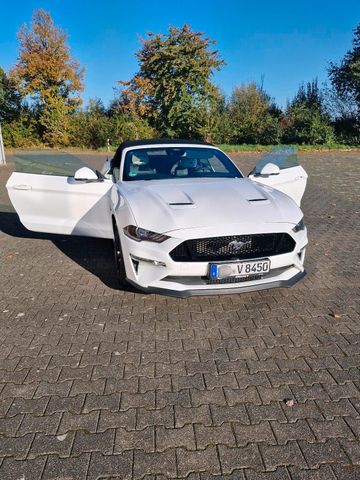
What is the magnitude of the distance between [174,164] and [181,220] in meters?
1.73

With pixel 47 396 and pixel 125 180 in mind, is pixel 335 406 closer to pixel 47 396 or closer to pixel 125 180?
pixel 47 396

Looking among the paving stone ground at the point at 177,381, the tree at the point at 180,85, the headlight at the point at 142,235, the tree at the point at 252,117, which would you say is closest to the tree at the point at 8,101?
the tree at the point at 180,85

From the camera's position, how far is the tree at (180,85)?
26.1m

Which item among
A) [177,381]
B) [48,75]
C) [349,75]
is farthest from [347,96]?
[177,381]

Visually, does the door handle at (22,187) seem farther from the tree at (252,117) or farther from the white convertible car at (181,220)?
the tree at (252,117)

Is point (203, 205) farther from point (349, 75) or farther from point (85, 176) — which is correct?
point (349, 75)

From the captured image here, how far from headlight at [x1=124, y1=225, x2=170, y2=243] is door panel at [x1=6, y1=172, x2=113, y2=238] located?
1031mm

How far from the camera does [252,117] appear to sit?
88.9 feet

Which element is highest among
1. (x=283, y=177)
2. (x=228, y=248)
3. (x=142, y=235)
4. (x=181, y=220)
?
(x=283, y=177)

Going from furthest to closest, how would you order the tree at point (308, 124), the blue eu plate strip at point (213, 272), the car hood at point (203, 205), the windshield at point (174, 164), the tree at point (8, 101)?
the tree at point (8, 101) < the tree at point (308, 124) < the windshield at point (174, 164) < the car hood at point (203, 205) < the blue eu plate strip at point (213, 272)

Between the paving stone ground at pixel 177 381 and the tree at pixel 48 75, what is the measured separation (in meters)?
26.0

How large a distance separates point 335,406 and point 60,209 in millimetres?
3779

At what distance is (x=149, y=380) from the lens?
2617 mm

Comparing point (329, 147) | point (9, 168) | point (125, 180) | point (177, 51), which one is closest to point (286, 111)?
point (329, 147)
